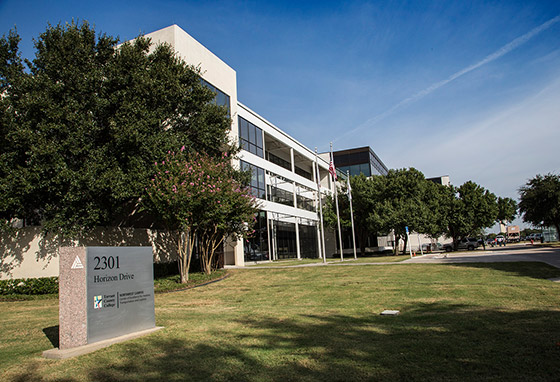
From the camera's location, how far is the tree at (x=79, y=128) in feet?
55.7

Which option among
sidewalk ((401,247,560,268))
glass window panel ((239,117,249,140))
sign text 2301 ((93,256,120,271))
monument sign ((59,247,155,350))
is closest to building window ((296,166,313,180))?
glass window panel ((239,117,249,140))

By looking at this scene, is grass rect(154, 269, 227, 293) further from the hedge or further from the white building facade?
the white building facade

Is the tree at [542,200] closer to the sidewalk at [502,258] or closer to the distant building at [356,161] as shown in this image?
the sidewalk at [502,258]

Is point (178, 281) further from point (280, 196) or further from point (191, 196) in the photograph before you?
point (280, 196)

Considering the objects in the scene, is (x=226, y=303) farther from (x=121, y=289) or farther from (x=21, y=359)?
(x=21, y=359)

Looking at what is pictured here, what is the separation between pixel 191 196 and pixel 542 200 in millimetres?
42275

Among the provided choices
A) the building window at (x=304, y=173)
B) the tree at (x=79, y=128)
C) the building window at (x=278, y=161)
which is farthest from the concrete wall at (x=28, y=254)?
the building window at (x=304, y=173)

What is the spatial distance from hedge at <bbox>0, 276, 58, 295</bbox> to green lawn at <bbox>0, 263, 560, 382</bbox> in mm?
4053

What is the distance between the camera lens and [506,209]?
5809 centimetres

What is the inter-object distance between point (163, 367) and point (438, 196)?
49.1 m

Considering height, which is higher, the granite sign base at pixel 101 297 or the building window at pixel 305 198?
the building window at pixel 305 198

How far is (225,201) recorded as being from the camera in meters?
18.2

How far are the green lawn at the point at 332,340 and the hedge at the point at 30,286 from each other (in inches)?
160

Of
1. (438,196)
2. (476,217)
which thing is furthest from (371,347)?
(476,217)
